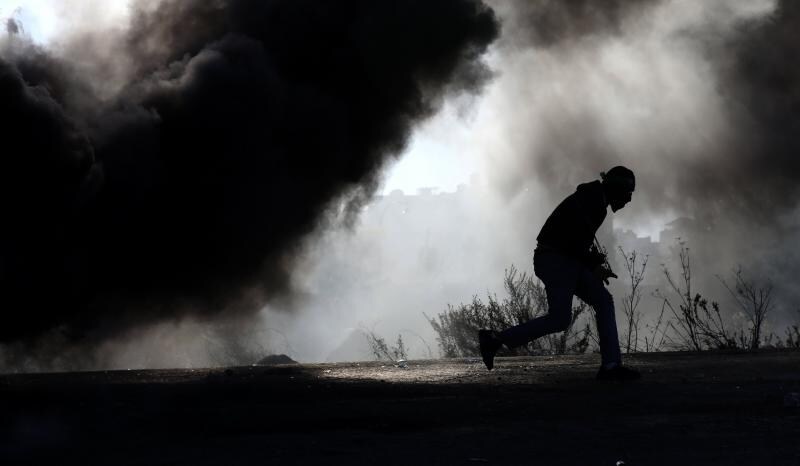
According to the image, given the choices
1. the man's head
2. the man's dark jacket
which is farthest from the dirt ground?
the man's head

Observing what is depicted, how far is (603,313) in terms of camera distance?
7398 mm

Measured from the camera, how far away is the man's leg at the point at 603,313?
24.0 feet

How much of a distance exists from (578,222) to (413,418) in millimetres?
2763

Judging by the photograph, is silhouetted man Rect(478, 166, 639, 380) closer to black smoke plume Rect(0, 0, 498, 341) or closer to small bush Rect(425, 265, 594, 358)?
black smoke plume Rect(0, 0, 498, 341)

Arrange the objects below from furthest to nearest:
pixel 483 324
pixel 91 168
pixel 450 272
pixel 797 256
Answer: pixel 450 272 → pixel 797 256 → pixel 483 324 → pixel 91 168

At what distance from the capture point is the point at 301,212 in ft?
55.2

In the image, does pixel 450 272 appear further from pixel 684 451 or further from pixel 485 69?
pixel 684 451

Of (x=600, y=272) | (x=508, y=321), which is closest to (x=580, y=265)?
(x=600, y=272)

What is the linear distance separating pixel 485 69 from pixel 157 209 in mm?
6876

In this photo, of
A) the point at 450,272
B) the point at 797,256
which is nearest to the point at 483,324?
the point at 797,256

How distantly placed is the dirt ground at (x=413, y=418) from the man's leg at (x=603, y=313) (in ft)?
0.88

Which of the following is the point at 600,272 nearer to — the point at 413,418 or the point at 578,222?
the point at 578,222

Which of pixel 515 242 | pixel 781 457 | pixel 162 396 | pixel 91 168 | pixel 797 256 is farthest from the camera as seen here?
pixel 515 242

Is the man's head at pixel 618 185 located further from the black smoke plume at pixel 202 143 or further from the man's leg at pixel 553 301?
the black smoke plume at pixel 202 143
